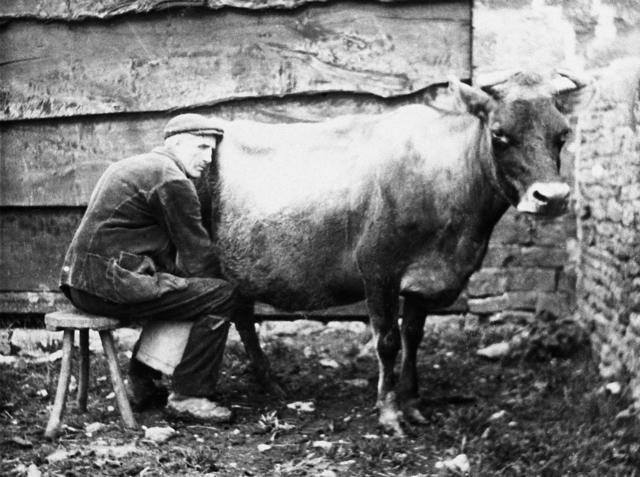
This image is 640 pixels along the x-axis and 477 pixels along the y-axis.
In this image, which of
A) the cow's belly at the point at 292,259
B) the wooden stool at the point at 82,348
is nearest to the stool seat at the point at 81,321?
the wooden stool at the point at 82,348

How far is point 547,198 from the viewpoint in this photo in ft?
15.5

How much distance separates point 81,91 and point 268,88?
1389 mm

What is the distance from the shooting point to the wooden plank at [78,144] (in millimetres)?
7059

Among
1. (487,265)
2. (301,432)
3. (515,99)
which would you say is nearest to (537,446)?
(301,432)

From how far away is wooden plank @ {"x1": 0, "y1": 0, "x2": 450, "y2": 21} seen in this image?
6.93 meters

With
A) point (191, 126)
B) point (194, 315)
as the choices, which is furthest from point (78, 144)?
point (194, 315)

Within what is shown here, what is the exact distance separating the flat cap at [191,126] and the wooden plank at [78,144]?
1.15 metres

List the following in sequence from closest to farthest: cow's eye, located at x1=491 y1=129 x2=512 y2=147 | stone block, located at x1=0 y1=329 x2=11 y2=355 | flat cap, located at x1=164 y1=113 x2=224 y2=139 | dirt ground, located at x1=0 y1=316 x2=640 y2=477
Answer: dirt ground, located at x1=0 y1=316 x2=640 y2=477, cow's eye, located at x1=491 y1=129 x2=512 y2=147, flat cap, located at x1=164 y1=113 x2=224 y2=139, stone block, located at x1=0 y1=329 x2=11 y2=355

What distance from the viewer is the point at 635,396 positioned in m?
4.99

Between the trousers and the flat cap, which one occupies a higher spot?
the flat cap

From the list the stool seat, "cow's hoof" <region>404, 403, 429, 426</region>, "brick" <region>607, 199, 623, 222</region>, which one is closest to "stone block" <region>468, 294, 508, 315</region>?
"brick" <region>607, 199, 623, 222</region>

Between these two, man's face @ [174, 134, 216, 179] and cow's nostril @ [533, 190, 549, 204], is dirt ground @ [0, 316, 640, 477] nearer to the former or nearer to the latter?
cow's nostril @ [533, 190, 549, 204]

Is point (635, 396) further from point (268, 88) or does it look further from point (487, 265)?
point (268, 88)

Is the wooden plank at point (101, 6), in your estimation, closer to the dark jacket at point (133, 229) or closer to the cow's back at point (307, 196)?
the cow's back at point (307, 196)
